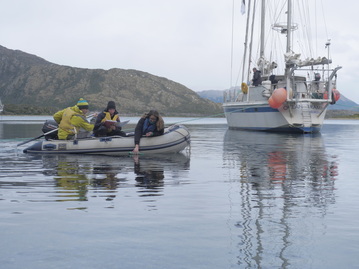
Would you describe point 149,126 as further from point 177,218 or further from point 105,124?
point 177,218

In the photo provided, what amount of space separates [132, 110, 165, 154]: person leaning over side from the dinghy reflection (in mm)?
650

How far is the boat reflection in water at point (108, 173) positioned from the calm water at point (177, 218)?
0.03 metres

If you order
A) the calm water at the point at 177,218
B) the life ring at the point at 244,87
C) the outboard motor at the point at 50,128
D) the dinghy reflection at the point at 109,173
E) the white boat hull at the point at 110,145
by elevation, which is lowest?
the calm water at the point at 177,218

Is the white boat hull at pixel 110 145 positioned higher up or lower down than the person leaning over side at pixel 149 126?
lower down

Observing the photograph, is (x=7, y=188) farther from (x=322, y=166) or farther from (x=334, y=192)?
(x=322, y=166)

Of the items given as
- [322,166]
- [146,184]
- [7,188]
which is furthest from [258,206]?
[322,166]

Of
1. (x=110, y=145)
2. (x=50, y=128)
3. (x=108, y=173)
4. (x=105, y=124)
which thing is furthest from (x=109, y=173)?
(x=50, y=128)

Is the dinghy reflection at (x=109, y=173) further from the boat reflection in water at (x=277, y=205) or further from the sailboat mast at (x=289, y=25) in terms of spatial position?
the sailboat mast at (x=289, y=25)

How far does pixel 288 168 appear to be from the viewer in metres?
11.8

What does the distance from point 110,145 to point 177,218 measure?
8.80 meters

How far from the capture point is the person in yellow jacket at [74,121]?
14406 mm

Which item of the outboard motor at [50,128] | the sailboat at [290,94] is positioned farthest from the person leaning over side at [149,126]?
the sailboat at [290,94]

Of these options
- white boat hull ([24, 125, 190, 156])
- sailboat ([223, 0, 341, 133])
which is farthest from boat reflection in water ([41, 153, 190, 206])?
sailboat ([223, 0, 341, 133])

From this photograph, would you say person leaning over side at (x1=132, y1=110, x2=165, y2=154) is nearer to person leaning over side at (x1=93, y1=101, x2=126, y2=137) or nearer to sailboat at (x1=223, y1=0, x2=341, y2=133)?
person leaning over side at (x1=93, y1=101, x2=126, y2=137)
